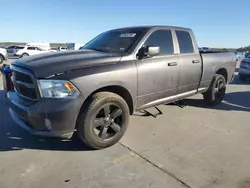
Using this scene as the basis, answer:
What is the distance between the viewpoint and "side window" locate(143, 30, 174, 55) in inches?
179

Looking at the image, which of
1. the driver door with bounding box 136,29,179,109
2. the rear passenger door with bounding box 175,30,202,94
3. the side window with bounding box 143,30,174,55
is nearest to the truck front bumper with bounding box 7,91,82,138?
the driver door with bounding box 136,29,179,109

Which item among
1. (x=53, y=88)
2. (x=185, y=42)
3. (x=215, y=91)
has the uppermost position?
(x=185, y=42)

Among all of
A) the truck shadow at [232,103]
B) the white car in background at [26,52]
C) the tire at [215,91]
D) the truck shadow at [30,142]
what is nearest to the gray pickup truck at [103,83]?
the truck shadow at [30,142]

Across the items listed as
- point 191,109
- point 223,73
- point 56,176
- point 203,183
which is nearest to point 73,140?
point 56,176

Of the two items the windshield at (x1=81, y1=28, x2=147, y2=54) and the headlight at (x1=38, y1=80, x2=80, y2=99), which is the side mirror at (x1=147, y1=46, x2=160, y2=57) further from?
the headlight at (x1=38, y1=80, x2=80, y2=99)

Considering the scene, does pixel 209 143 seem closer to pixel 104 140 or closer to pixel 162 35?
pixel 104 140

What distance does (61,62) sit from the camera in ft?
11.4

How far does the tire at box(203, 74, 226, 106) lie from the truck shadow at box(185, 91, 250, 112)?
0.15 meters

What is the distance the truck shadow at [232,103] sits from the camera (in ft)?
20.9

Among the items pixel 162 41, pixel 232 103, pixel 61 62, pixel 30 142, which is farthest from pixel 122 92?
pixel 232 103

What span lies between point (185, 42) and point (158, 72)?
142 centimetres

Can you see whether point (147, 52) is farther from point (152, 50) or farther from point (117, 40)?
point (117, 40)

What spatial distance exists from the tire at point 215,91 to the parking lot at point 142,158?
1.35 m

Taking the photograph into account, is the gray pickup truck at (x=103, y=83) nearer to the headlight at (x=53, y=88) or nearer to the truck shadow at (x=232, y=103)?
the headlight at (x=53, y=88)
